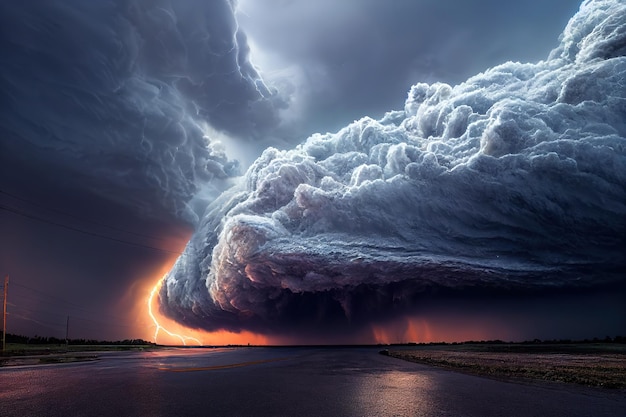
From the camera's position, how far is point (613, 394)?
1296 cm

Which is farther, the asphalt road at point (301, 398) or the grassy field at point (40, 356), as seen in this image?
the grassy field at point (40, 356)

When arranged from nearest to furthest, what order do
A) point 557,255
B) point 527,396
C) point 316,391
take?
point 527,396
point 316,391
point 557,255

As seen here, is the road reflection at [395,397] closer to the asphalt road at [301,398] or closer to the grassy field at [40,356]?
the asphalt road at [301,398]

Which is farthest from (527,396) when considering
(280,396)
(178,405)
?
(178,405)

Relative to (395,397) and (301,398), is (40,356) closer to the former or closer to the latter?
(301,398)

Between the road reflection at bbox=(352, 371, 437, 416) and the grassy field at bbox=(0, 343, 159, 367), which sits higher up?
the road reflection at bbox=(352, 371, 437, 416)

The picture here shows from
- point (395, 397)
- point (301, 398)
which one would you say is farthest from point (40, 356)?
point (395, 397)

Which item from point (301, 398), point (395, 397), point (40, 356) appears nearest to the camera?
point (395, 397)

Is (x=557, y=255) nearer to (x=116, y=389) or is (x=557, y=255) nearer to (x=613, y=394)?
(x=613, y=394)

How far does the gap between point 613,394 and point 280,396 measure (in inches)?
443

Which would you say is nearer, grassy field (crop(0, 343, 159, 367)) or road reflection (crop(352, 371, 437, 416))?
road reflection (crop(352, 371, 437, 416))

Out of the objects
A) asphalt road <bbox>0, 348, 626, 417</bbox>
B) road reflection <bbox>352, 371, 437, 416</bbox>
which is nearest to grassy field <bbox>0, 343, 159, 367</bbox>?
asphalt road <bbox>0, 348, 626, 417</bbox>

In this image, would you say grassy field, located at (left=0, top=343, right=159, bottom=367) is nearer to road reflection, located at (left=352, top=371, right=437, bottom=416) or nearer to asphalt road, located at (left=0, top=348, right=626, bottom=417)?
asphalt road, located at (left=0, top=348, right=626, bottom=417)

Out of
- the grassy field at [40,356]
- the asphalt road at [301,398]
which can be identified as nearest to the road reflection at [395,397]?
the asphalt road at [301,398]
